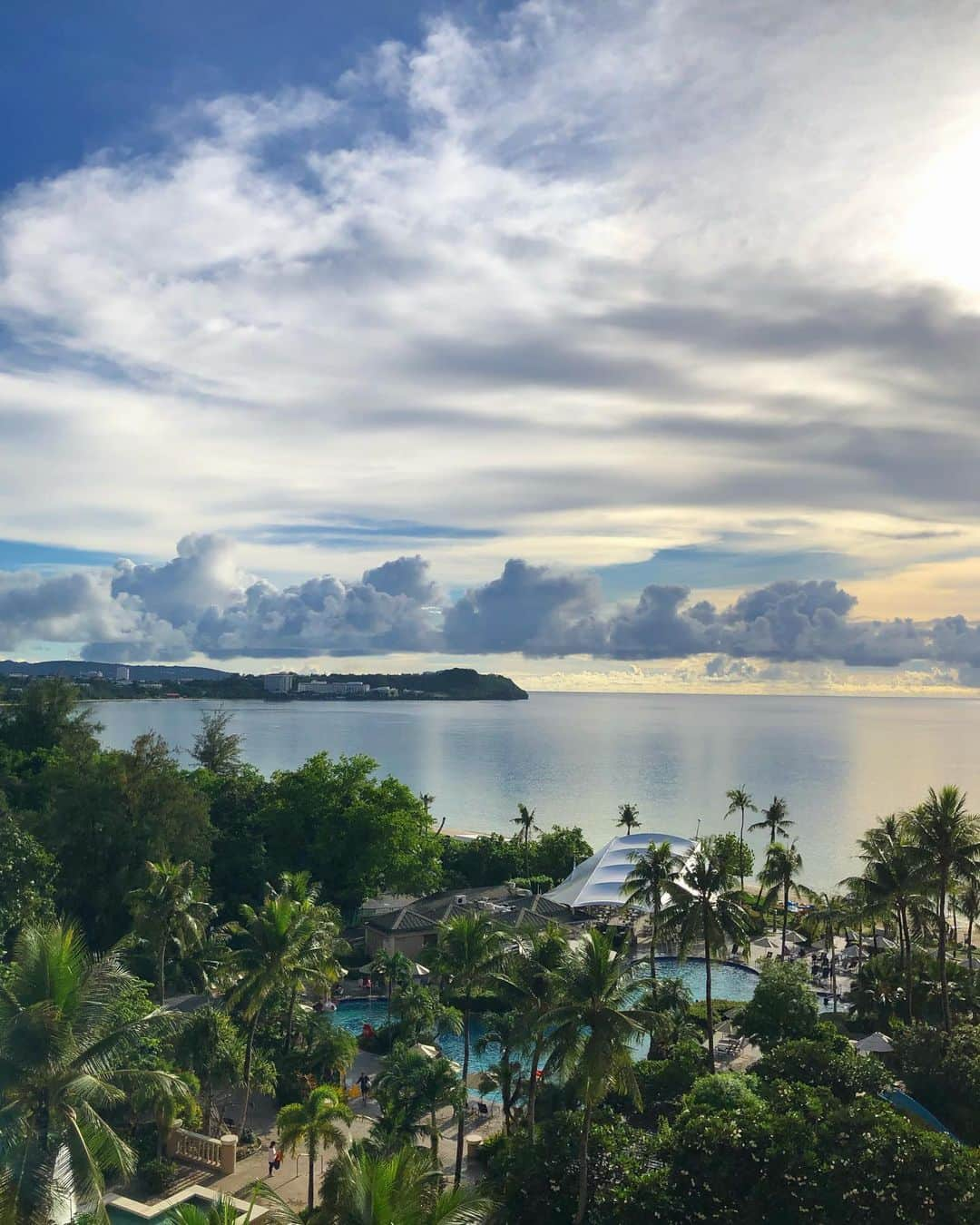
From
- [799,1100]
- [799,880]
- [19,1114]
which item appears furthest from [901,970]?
[799,880]

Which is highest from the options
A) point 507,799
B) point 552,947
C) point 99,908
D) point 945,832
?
point 945,832

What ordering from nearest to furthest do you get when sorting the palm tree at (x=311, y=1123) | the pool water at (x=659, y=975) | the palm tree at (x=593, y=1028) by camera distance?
the palm tree at (x=593, y=1028), the palm tree at (x=311, y=1123), the pool water at (x=659, y=975)

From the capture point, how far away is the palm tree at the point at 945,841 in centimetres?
3222

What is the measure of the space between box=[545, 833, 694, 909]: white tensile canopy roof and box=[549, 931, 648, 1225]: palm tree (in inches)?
1179

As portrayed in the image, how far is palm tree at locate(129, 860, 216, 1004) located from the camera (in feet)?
109

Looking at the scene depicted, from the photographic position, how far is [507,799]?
432 feet

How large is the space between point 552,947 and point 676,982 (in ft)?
41.5

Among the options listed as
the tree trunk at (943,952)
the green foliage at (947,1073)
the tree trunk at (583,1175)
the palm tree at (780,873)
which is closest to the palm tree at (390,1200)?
the tree trunk at (583,1175)

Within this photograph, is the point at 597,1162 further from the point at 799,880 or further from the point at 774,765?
the point at 774,765

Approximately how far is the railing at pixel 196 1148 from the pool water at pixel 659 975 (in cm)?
1061

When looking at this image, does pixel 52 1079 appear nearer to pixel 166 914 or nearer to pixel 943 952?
pixel 166 914

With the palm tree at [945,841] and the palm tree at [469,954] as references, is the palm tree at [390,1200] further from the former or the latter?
the palm tree at [945,841]

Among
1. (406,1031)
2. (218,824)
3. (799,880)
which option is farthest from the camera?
(799,880)

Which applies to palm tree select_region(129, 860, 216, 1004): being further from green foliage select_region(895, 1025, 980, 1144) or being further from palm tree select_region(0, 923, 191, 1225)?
green foliage select_region(895, 1025, 980, 1144)
